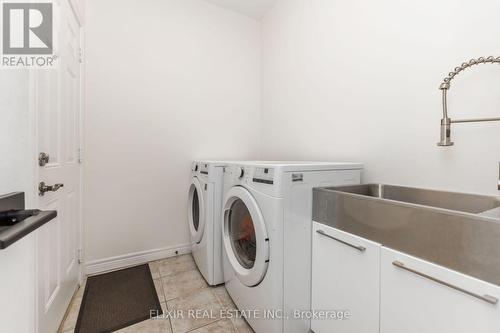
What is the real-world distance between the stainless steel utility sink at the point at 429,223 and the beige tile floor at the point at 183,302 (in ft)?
3.09

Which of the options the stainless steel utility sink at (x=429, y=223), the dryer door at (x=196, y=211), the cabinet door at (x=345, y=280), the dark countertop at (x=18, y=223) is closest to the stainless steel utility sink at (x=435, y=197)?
the stainless steel utility sink at (x=429, y=223)

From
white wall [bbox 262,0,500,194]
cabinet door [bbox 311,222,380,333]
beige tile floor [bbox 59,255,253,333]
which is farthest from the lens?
beige tile floor [bbox 59,255,253,333]

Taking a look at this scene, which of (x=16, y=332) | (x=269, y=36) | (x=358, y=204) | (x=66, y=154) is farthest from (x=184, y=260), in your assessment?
(x=269, y=36)

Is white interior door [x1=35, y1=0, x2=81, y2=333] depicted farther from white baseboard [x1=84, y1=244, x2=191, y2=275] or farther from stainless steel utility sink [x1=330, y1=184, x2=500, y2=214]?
stainless steel utility sink [x1=330, y1=184, x2=500, y2=214]

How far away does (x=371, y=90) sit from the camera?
4.95ft

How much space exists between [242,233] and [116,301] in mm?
1026

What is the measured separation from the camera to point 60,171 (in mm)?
1354

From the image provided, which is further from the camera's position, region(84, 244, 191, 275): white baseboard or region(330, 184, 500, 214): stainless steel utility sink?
region(84, 244, 191, 275): white baseboard

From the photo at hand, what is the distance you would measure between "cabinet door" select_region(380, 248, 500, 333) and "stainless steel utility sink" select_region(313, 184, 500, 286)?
0.03 meters

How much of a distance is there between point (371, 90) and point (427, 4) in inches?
19.3

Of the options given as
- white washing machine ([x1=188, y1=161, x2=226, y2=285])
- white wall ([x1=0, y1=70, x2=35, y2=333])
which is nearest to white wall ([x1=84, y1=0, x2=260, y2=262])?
white washing machine ([x1=188, y1=161, x2=226, y2=285])

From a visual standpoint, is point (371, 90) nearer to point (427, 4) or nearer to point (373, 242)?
point (427, 4)

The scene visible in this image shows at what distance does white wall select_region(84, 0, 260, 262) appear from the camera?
1972 millimetres

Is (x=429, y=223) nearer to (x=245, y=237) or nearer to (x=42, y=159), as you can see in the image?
(x=245, y=237)
